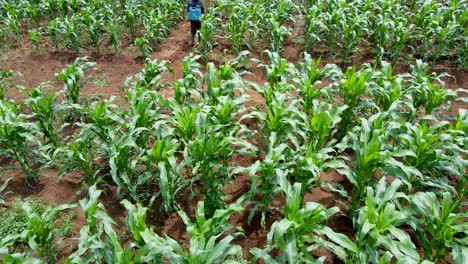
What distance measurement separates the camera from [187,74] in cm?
514

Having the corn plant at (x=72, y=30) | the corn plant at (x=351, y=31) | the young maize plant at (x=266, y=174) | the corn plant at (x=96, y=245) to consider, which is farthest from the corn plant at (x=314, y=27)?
the corn plant at (x=96, y=245)

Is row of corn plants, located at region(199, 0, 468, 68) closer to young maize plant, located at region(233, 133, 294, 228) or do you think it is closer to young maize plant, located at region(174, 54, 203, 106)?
young maize plant, located at region(174, 54, 203, 106)

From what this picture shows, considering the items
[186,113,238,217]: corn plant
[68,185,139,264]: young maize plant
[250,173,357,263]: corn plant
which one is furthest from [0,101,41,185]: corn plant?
[250,173,357,263]: corn plant

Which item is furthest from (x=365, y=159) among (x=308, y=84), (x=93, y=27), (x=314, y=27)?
(x=93, y=27)

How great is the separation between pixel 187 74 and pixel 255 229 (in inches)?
97.9

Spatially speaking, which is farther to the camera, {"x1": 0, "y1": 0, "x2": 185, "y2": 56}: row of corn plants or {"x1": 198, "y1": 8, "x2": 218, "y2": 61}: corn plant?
{"x1": 0, "y1": 0, "x2": 185, "y2": 56}: row of corn plants

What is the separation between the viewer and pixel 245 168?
342 centimetres

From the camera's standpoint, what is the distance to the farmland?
9.31ft

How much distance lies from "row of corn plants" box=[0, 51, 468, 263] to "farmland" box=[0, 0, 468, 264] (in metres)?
0.02

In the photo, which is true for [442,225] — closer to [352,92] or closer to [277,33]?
[352,92]

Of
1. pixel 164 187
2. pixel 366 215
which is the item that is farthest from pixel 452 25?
pixel 164 187

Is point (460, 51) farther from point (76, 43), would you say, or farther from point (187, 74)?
point (76, 43)

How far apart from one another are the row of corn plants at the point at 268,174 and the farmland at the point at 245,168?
2 cm

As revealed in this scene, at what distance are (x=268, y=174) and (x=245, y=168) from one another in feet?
0.73
